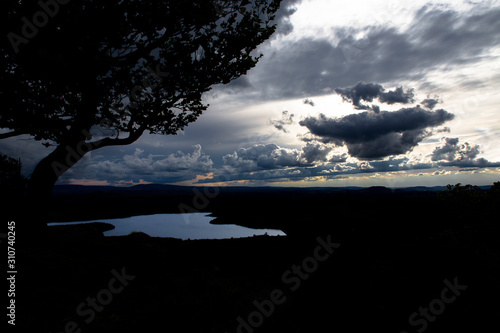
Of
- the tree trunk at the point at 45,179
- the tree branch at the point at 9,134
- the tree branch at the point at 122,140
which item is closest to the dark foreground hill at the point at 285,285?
the tree trunk at the point at 45,179

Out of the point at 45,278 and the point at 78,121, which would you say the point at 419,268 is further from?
the point at 78,121

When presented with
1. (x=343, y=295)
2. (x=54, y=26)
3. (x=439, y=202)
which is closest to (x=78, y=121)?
(x=54, y=26)

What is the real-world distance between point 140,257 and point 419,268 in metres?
13.2

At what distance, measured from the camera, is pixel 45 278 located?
386 inches

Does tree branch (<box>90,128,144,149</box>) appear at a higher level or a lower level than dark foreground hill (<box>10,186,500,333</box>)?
higher

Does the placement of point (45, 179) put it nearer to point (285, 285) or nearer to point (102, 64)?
point (102, 64)

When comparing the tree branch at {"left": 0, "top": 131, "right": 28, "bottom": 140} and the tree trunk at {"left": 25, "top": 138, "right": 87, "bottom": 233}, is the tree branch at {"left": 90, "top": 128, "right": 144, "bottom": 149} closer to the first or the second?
the tree trunk at {"left": 25, "top": 138, "right": 87, "bottom": 233}

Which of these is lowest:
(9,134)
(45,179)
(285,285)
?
(285,285)

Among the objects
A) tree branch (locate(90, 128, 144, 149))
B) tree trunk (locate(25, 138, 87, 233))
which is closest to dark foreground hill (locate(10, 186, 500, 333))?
tree trunk (locate(25, 138, 87, 233))

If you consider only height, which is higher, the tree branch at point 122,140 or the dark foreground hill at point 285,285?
the tree branch at point 122,140

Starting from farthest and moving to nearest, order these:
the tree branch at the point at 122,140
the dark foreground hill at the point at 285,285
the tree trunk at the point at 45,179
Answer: the tree branch at the point at 122,140 < the tree trunk at the point at 45,179 < the dark foreground hill at the point at 285,285

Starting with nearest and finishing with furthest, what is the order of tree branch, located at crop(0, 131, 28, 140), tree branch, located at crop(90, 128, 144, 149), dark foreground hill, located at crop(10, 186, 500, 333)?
dark foreground hill, located at crop(10, 186, 500, 333), tree branch, located at crop(0, 131, 28, 140), tree branch, located at crop(90, 128, 144, 149)

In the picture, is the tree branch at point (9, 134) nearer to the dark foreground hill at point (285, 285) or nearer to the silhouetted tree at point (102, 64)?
the silhouetted tree at point (102, 64)

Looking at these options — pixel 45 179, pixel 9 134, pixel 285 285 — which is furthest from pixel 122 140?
pixel 285 285
